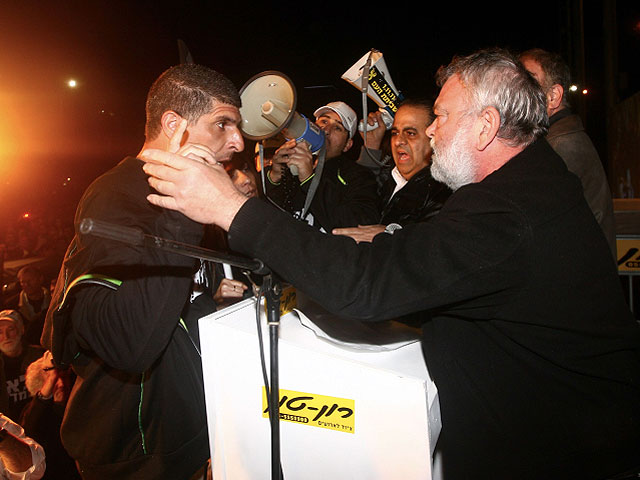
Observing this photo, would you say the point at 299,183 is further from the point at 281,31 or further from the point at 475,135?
the point at 281,31

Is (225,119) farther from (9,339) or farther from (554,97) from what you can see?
(9,339)

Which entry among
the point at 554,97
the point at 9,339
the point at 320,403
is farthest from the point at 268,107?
the point at 9,339

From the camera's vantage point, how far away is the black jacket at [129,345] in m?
1.30

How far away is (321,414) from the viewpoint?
1233mm

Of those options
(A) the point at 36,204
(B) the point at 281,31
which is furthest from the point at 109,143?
(B) the point at 281,31

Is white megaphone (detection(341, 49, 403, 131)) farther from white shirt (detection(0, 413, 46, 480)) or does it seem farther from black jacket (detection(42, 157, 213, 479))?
white shirt (detection(0, 413, 46, 480))

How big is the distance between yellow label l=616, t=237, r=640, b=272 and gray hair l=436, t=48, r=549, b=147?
3.67 metres

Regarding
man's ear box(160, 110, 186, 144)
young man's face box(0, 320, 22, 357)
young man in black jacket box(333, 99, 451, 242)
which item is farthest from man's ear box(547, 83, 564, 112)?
young man's face box(0, 320, 22, 357)

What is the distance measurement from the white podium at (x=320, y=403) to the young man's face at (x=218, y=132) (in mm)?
768

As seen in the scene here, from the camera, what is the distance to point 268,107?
2316 mm

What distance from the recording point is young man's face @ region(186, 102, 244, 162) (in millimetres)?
1837

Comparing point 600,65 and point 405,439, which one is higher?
point 600,65

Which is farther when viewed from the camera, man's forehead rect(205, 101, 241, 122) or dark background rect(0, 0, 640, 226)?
dark background rect(0, 0, 640, 226)

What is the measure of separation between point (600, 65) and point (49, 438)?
12.3 meters
